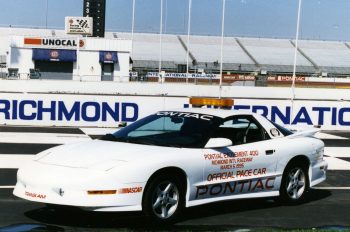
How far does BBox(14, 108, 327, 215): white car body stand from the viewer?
20.6ft

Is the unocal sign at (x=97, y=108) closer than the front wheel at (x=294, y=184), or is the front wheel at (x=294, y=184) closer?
the front wheel at (x=294, y=184)

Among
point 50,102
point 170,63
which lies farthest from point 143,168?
point 170,63

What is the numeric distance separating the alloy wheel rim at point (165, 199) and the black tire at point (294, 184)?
6.38 feet

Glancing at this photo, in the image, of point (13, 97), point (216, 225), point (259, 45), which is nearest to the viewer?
point (216, 225)

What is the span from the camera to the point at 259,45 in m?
94.8

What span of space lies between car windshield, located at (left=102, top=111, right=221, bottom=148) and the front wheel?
131cm

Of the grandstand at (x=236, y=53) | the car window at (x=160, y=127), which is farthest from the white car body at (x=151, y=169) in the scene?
the grandstand at (x=236, y=53)

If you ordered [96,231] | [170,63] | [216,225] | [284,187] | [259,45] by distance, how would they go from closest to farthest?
[96,231], [216,225], [284,187], [170,63], [259,45]

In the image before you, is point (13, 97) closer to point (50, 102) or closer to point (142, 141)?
point (50, 102)

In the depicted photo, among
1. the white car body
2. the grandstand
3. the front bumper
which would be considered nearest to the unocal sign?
the white car body

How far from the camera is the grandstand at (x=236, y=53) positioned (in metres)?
81.1

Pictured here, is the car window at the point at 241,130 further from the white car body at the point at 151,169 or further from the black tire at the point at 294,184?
the black tire at the point at 294,184

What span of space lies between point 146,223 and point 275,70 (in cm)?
7883

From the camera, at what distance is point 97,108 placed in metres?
19.3
